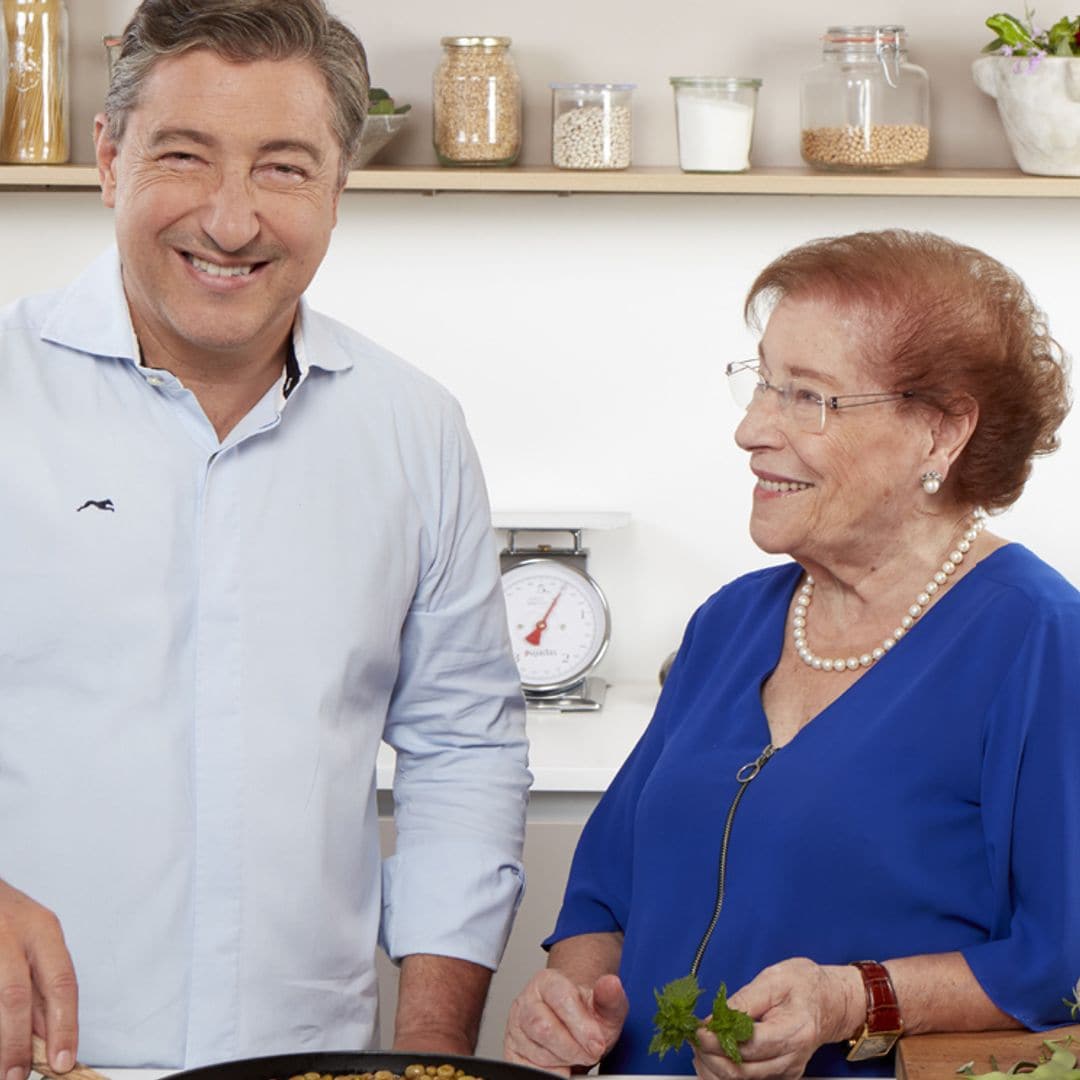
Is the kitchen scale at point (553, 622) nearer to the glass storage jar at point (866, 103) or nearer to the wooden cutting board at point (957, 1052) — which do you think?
the glass storage jar at point (866, 103)

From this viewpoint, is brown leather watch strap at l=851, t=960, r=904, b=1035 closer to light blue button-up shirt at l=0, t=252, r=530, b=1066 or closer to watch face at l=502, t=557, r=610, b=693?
light blue button-up shirt at l=0, t=252, r=530, b=1066

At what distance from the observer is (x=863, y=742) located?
1.35 metres

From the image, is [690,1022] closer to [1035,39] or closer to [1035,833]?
[1035,833]

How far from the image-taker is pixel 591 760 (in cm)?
223

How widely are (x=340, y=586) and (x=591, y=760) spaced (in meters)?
0.85

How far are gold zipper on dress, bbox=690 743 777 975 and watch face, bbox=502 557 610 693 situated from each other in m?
1.11

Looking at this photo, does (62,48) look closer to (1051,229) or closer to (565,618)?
(565,618)

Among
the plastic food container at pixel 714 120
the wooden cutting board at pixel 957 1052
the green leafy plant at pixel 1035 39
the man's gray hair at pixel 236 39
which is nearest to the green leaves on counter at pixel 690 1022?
the wooden cutting board at pixel 957 1052

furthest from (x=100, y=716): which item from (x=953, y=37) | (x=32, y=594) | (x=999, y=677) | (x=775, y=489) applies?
(x=953, y=37)

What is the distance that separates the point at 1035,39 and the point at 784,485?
3.80ft

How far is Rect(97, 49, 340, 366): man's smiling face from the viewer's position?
1357mm

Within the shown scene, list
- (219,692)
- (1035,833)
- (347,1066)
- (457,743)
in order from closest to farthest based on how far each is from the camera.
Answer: (347,1066) < (1035,833) < (219,692) < (457,743)

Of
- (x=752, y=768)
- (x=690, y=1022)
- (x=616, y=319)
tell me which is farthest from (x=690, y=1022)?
(x=616, y=319)

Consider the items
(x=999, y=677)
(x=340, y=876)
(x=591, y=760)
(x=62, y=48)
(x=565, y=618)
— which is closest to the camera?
(x=999, y=677)
